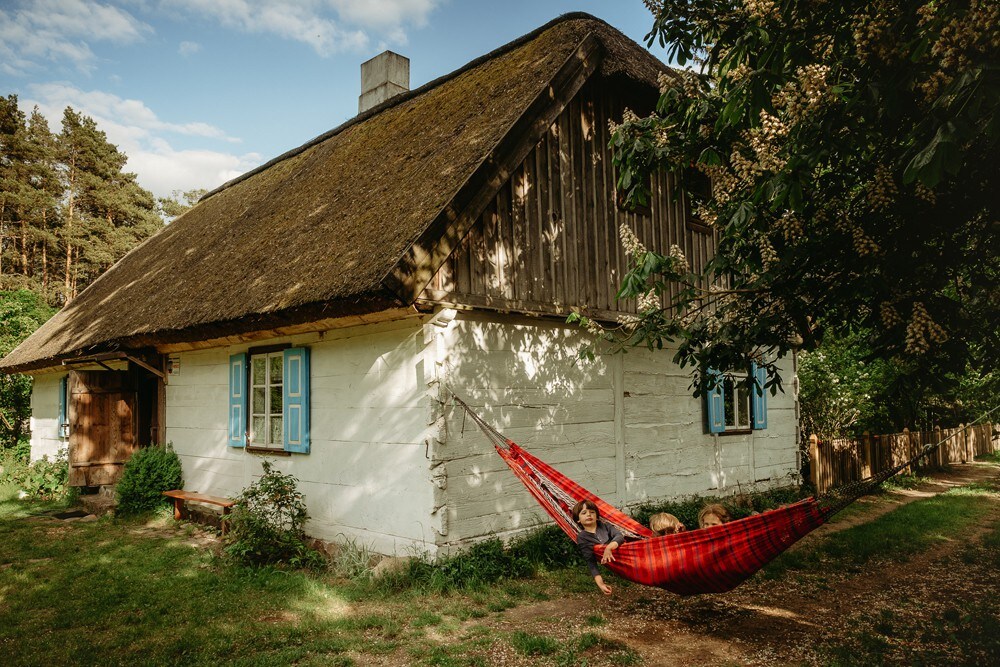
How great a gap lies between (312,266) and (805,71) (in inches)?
163

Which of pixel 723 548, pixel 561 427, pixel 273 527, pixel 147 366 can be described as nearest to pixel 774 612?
pixel 723 548

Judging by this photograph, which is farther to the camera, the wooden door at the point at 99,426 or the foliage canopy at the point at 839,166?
the wooden door at the point at 99,426

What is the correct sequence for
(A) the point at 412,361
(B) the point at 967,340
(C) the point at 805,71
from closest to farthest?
1. (C) the point at 805,71
2. (B) the point at 967,340
3. (A) the point at 412,361

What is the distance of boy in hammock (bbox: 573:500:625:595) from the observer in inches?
153

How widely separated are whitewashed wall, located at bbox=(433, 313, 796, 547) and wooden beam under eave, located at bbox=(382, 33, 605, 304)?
2.13 ft

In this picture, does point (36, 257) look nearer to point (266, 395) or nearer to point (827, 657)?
point (266, 395)

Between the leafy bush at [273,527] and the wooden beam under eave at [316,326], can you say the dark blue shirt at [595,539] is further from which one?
the leafy bush at [273,527]

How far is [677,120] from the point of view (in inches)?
174

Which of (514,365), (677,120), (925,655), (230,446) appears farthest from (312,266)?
(925,655)

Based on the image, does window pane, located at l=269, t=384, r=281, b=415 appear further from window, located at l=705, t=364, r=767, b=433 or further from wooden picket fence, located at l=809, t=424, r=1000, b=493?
wooden picket fence, located at l=809, t=424, r=1000, b=493

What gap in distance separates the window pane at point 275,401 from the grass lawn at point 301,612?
149cm

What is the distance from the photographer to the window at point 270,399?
6.20 m

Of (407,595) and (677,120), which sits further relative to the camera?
(407,595)

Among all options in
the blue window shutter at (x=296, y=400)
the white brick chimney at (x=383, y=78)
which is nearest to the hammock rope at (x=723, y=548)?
the blue window shutter at (x=296, y=400)
